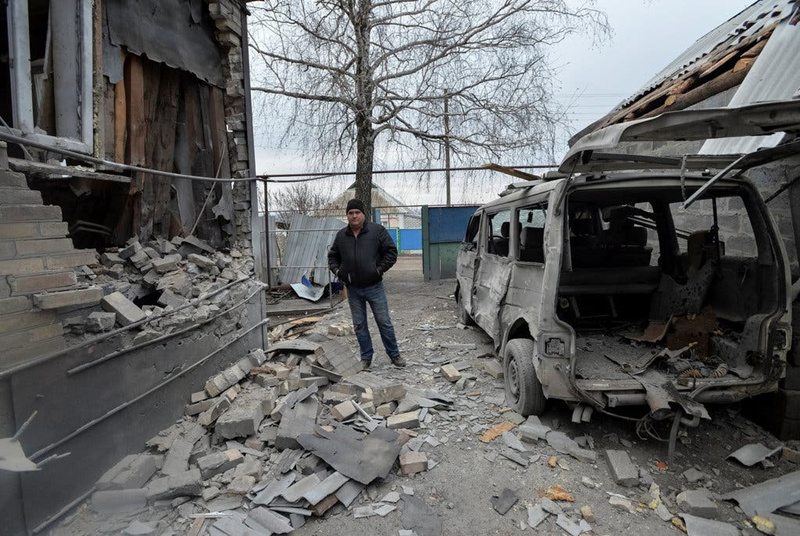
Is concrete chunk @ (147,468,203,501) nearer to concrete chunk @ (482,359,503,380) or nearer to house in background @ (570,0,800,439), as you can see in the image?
concrete chunk @ (482,359,503,380)

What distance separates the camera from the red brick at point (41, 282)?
2377mm

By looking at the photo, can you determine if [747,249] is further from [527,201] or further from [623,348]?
[527,201]

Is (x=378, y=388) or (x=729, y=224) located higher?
(x=729, y=224)

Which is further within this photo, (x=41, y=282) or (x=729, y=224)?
(x=729, y=224)

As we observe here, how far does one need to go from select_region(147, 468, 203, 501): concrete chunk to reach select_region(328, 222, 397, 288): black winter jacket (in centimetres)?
228

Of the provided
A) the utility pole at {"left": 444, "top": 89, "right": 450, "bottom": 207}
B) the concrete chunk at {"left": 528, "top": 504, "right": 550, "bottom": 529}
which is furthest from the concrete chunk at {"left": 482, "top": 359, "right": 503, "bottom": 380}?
the utility pole at {"left": 444, "top": 89, "right": 450, "bottom": 207}

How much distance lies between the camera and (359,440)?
3.05 meters

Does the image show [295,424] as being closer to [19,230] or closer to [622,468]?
[19,230]

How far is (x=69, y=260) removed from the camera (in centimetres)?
269

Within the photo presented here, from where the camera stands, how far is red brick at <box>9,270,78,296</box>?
2.38 metres

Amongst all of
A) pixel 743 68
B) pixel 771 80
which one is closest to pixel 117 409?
pixel 771 80

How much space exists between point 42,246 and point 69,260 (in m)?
0.18

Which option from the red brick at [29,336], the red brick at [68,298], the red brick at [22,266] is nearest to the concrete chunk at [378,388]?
the red brick at [68,298]

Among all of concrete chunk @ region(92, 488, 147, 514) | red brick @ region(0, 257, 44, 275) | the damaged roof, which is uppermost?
the damaged roof
